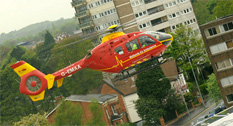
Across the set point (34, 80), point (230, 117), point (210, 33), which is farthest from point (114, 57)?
point (210, 33)

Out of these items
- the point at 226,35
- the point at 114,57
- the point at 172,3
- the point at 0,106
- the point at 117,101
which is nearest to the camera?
the point at 114,57

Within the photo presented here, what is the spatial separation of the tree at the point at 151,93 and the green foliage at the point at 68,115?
34.0ft

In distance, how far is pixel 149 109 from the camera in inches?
2159

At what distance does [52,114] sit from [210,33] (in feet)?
96.0

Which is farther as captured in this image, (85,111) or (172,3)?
(172,3)

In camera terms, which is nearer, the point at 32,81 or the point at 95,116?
the point at 32,81

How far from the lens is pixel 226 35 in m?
50.0

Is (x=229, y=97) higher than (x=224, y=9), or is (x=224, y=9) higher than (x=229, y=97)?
(x=224, y=9)

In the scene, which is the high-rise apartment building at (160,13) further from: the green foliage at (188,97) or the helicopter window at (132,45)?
the helicopter window at (132,45)

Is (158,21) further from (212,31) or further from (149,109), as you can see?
(149,109)

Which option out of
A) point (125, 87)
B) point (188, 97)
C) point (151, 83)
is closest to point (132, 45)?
point (151, 83)

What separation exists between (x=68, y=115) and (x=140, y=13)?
37513mm

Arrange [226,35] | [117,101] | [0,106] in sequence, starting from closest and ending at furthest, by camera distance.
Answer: [226,35] → [117,101] → [0,106]

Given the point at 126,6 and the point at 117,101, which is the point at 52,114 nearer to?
the point at 117,101
